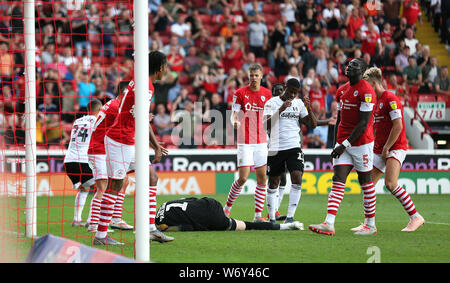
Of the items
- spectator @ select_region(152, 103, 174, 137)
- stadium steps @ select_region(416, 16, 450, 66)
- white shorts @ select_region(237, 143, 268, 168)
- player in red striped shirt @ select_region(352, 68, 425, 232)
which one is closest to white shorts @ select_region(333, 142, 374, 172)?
player in red striped shirt @ select_region(352, 68, 425, 232)

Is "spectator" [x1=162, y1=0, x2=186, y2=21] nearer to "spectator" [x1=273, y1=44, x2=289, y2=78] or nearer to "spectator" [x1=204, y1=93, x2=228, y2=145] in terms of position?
"spectator" [x1=273, y1=44, x2=289, y2=78]

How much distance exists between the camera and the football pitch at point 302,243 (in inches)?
275

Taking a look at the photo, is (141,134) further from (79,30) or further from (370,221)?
(79,30)

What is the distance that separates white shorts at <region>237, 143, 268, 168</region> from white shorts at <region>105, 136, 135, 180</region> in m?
2.69

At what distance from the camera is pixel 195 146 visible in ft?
58.7

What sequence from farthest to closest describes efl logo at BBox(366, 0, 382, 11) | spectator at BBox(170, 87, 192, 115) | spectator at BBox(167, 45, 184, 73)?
1. efl logo at BBox(366, 0, 382, 11)
2. spectator at BBox(167, 45, 184, 73)
3. spectator at BBox(170, 87, 192, 115)

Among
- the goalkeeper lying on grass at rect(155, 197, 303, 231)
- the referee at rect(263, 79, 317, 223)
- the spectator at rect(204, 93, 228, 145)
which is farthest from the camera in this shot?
the spectator at rect(204, 93, 228, 145)

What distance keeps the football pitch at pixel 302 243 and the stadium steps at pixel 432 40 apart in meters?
12.4

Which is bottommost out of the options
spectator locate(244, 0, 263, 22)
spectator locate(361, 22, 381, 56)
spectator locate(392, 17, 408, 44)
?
spectator locate(361, 22, 381, 56)

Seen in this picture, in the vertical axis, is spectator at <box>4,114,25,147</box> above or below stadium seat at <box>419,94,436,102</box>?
below

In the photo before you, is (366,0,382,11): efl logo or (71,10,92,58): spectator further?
(366,0,382,11): efl logo

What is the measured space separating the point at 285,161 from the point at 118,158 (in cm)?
307

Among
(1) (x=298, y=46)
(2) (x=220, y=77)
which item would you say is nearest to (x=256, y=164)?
(2) (x=220, y=77)

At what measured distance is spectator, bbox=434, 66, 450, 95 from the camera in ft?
68.0
